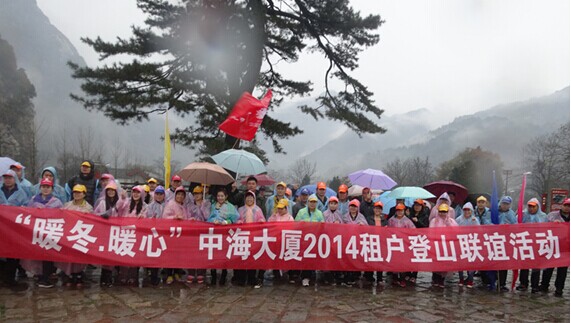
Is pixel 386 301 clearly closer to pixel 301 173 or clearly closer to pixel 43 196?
pixel 43 196

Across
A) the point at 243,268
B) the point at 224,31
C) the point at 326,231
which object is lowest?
the point at 243,268

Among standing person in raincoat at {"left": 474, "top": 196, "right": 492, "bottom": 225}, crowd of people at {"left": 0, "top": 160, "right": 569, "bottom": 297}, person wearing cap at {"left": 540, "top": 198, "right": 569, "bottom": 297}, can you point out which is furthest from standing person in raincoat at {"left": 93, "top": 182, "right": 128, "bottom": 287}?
person wearing cap at {"left": 540, "top": 198, "right": 569, "bottom": 297}

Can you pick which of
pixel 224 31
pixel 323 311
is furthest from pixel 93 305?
pixel 224 31

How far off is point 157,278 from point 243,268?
1370 mm

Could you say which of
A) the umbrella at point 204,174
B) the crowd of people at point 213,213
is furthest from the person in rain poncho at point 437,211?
the umbrella at point 204,174

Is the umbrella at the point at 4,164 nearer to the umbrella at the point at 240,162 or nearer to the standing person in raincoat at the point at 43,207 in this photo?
the standing person in raincoat at the point at 43,207

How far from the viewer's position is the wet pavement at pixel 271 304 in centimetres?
474

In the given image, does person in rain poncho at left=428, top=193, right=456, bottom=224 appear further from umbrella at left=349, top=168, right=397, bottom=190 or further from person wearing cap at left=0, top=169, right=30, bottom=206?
person wearing cap at left=0, top=169, right=30, bottom=206

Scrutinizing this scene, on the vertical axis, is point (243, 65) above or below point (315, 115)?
above

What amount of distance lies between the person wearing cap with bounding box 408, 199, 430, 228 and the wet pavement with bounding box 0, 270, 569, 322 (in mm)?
1089

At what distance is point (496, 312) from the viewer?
537 centimetres

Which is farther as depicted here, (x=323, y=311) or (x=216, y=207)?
(x=216, y=207)

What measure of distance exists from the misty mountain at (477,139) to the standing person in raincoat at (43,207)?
92035 mm

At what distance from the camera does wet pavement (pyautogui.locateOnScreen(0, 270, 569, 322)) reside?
4.74 m
